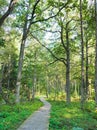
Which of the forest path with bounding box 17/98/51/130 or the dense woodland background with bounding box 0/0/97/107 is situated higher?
the dense woodland background with bounding box 0/0/97/107

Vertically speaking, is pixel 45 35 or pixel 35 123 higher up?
Result: pixel 45 35

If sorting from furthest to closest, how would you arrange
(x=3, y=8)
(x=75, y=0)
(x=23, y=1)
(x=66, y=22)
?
(x=66, y=22) → (x=75, y=0) → (x=3, y=8) → (x=23, y=1)

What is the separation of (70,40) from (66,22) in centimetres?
219

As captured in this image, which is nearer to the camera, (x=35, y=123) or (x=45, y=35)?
(x=35, y=123)

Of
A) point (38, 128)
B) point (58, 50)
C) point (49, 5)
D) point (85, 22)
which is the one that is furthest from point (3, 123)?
point (58, 50)

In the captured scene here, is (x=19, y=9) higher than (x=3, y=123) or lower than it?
higher

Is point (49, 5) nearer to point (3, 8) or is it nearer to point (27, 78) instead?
point (3, 8)

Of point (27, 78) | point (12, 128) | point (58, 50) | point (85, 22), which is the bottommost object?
point (12, 128)

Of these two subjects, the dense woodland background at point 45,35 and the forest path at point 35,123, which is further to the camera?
the dense woodland background at point 45,35

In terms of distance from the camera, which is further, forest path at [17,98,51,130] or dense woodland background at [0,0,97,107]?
dense woodland background at [0,0,97,107]

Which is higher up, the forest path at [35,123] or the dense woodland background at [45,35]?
the dense woodland background at [45,35]

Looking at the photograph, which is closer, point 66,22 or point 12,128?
point 12,128

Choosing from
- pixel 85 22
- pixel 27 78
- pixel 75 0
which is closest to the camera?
pixel 75 0

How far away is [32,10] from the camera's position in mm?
24156
